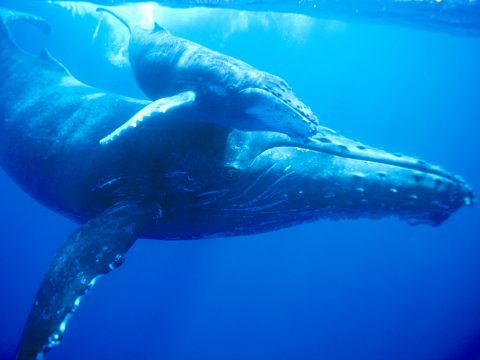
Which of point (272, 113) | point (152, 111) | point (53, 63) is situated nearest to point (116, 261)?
point (152, 111)

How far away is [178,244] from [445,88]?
91.2 meters

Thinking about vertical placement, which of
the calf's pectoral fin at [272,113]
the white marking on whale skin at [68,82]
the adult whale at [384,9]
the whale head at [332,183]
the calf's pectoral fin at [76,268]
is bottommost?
the calf's pectoral fin at [76,268]

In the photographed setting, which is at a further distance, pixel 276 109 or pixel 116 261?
pixel 276 109

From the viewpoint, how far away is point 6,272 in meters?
51.5

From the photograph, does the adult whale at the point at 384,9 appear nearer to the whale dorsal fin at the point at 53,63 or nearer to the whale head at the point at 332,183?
the whale dorsal fin at the point at 53,63

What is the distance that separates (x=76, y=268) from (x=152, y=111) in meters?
2.13

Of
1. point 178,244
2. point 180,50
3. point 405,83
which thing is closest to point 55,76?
point 180,50

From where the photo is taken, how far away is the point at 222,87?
17.4 ft

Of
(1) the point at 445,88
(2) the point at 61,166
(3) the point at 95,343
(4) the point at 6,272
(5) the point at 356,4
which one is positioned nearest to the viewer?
(2) the point at 61,166

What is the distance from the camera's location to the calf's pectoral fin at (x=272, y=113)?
482 centimetres

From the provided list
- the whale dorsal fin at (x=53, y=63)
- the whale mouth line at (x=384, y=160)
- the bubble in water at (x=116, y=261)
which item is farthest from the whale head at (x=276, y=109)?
the whale dorsal fin at (x=53, y=63)

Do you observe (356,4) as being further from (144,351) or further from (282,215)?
(144,351)

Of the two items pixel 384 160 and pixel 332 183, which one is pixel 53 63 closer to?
pixel 332 183

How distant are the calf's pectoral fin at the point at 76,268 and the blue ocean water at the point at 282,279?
20.0 m
